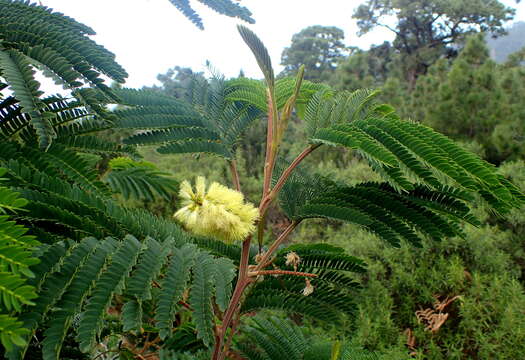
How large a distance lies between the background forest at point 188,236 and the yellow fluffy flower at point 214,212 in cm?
7

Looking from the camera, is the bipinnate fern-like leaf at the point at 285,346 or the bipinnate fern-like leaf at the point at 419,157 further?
the bipinnate fern-like leaf at the point at 285,346

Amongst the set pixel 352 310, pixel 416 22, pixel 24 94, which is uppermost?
pixel 416 22

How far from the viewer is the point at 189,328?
5.06ft

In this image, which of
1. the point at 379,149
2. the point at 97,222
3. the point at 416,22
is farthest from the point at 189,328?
the point at 416,22

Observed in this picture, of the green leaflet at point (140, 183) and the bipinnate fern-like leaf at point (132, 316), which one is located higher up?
the green leaflet at point (140, 183)

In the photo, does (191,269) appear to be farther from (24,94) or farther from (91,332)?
(24,94)

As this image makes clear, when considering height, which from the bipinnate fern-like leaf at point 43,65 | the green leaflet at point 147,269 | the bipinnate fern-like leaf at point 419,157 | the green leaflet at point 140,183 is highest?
the bipinnate fern-like leaf at point 43,65

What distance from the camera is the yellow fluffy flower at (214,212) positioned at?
810 mm

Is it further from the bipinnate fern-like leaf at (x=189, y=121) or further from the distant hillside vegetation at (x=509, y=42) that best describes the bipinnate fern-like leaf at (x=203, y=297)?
the distant hillside vegetation at (x=509, y=42)

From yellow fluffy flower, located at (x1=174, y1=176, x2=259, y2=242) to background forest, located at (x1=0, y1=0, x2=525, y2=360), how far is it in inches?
2.9

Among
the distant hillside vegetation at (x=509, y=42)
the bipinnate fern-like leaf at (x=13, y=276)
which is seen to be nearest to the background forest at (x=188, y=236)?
the bipinnate fern-like leaf at (x=13, y=276)

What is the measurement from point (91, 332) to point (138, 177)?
593 millimetres

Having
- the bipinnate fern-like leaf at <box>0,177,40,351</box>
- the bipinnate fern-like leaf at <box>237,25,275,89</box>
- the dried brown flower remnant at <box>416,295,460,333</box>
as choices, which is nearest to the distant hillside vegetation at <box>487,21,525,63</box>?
the dried brown flower remnant at <box>416,295,460,333</box>

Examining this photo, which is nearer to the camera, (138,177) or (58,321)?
(58,321)
